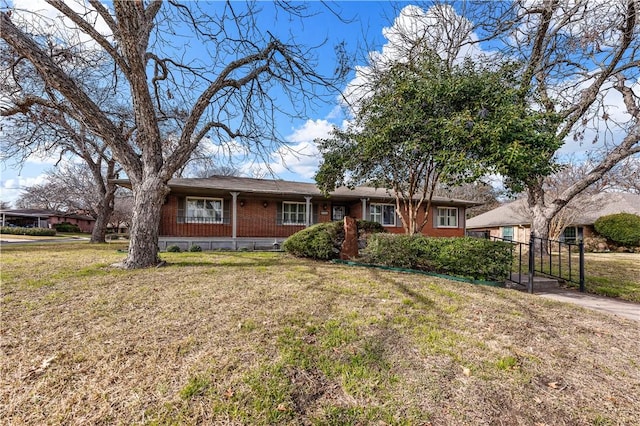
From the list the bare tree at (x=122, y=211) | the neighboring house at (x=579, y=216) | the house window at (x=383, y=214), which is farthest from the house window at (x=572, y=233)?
the bare tree at (x=122, y=211)

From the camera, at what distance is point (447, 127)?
623 centimetres

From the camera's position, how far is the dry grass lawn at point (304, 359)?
83.7 inches

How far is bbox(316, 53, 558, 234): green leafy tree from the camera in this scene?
5828mm

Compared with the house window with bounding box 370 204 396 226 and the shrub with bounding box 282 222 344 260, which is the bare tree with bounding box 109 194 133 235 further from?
the shrub with bounding box 282 222 344 260

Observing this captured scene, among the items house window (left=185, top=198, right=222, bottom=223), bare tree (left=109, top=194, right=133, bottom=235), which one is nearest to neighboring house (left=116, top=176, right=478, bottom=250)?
house window (left=185, top=198, right=222, bottom=223)

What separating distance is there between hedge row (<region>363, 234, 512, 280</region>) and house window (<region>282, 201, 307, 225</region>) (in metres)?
7.95

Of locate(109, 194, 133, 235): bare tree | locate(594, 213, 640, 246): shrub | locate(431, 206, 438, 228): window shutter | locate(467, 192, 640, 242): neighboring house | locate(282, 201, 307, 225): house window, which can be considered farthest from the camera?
locate(109, 194, 133, 235): bare tree

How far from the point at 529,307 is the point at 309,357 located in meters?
3.93

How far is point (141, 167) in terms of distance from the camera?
6.88m

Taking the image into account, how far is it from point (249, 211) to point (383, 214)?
7.78m

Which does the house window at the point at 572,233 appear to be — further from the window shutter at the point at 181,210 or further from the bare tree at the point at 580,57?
the window shutter at the point at 181,210

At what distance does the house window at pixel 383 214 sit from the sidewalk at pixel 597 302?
1035cm

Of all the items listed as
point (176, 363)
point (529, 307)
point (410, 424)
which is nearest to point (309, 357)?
point (410, 424)

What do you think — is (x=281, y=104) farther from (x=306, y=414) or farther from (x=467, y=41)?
→ (x=467, y=41)
